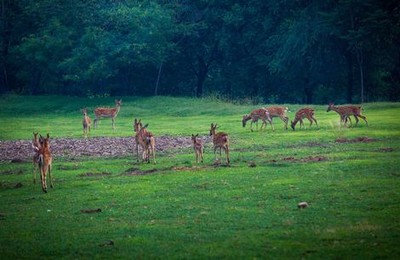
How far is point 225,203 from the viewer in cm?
1598

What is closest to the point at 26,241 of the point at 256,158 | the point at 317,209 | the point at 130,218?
the point at 130,218

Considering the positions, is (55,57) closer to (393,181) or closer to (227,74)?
(227,74)

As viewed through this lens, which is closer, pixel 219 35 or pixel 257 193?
pixel 257 193

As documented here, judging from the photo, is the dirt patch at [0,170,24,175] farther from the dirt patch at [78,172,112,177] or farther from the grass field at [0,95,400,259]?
the dirt patch at [78,172,112,177]

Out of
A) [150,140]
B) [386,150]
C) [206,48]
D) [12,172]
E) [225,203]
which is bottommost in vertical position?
[225,203]

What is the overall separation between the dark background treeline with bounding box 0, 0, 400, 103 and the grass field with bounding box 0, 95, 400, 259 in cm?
2499

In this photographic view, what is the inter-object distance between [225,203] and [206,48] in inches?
1971

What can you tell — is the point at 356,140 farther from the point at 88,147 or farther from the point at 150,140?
the point at 88,147

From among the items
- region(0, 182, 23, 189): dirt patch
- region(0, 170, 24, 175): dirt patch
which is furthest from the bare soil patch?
region(0, 182, 23, 189): dirt patch

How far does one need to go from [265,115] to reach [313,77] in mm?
25594

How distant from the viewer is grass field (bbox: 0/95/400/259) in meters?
12.2

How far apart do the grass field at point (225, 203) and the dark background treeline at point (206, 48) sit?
25.0 m

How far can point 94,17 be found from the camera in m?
62.2

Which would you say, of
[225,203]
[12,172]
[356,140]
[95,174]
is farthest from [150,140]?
[356,140]
